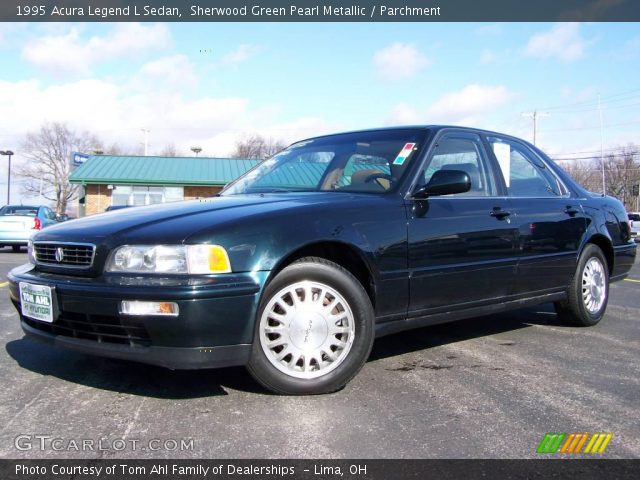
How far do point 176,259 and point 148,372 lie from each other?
109 cm

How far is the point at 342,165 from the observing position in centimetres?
413

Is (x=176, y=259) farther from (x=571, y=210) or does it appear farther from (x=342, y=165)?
(x=571, y=210)

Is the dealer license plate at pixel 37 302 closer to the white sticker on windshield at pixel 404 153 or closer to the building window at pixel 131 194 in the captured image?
the white sticker on windshield at pixel 404 153

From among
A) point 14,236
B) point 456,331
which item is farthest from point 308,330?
point 14,236

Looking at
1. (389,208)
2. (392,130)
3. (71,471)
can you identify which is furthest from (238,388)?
(392,130)

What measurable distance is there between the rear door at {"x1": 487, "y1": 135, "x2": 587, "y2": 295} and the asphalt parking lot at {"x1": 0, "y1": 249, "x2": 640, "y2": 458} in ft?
2.00

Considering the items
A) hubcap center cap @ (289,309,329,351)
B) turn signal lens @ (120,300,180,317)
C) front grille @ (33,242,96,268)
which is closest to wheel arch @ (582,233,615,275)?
hubcap center cap @ (289,309,329,351)

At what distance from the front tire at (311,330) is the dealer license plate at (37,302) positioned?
3.63ft

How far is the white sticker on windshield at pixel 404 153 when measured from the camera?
12.6 ft

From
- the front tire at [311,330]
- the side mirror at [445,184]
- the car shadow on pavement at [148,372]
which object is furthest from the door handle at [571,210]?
the front tire at [311,330]

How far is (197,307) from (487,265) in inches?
82.9

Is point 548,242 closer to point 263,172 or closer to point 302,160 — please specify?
Answer: point 302,160

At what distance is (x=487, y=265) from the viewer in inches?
153

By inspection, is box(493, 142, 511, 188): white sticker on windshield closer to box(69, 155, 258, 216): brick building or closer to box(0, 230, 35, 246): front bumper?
box(0, 230, 35, 246): front bumper
